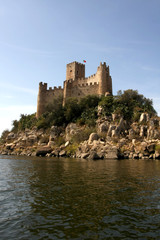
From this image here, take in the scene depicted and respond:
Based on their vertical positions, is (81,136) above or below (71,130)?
below

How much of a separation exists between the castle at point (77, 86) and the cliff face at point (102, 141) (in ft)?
38.1

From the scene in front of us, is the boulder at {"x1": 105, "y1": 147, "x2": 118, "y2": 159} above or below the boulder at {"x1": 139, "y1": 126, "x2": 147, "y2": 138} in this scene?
below

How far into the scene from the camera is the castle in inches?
1966

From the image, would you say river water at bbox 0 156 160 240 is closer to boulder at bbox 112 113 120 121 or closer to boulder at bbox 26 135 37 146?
boulder at bbox 112 113 120 121

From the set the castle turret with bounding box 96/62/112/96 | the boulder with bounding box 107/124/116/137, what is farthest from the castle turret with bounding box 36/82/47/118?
the boulder with bounding box 107/124/116/137

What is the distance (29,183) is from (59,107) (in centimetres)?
3972

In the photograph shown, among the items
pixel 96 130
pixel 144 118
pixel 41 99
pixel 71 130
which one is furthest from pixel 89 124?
pixel 41 99

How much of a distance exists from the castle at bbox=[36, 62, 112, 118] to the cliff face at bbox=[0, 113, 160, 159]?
11.6 m

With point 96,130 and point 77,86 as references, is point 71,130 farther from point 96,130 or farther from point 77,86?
point 77,86

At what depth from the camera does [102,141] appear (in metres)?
34.1

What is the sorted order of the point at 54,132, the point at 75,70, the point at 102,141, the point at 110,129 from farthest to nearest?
the point at 75,70 → the point at 54,132 → the point at 110,129 → the point at 102,141

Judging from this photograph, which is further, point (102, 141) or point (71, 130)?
point (71, 130)

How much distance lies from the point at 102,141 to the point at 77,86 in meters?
24.6

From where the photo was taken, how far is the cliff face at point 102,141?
96.0 feet
